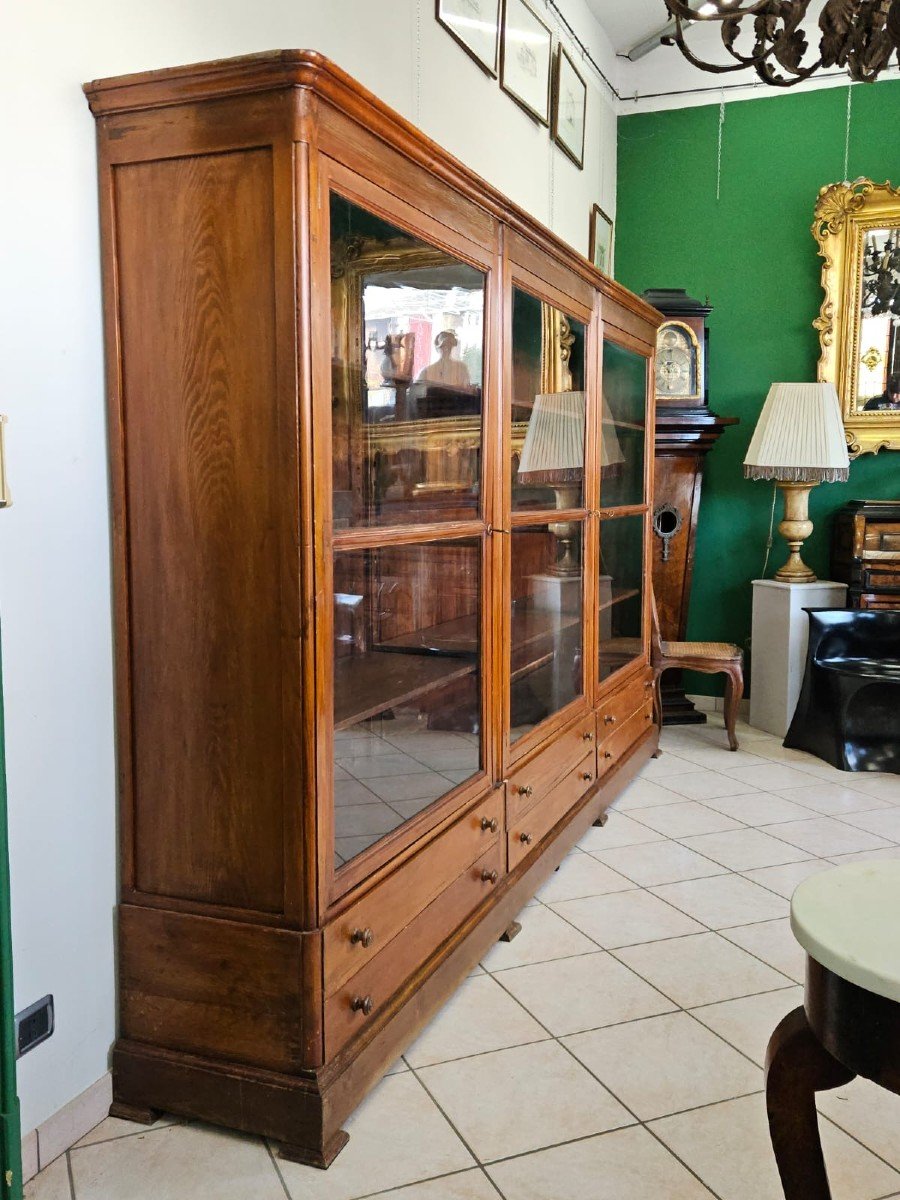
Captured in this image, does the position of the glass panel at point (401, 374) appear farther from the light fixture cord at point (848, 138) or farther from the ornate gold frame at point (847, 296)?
the light fixture cord at point (848, 138)

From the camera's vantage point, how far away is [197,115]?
1.65m

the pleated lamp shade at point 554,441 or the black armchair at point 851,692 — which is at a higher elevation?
the pleated lamp shade at point 554,441

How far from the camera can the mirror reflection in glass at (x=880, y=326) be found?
4.89 m

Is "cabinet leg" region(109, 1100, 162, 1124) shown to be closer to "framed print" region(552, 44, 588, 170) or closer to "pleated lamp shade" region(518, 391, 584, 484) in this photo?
"pleated lamp shade" region(518, 391, 584, 484)

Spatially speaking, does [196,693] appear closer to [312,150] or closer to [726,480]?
[312,150]

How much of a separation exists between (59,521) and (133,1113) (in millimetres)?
1093

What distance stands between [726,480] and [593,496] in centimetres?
217

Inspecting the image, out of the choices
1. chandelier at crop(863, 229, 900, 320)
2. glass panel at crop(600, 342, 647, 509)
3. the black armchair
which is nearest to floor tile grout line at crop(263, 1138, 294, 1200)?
glass panel at crop(600, 342, 647, 509)

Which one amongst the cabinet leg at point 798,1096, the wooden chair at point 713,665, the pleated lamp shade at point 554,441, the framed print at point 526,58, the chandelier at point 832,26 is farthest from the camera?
the wooden chair at point 713,665

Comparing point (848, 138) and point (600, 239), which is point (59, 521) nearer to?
point (600, 239)

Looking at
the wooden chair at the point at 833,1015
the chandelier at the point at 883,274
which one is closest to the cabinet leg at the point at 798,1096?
the wooden chair at the point at 833,1015

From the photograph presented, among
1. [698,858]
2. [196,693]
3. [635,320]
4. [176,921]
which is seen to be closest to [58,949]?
[176,921]

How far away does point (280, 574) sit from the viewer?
1689 mm

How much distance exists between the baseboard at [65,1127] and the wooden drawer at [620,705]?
205 cm
